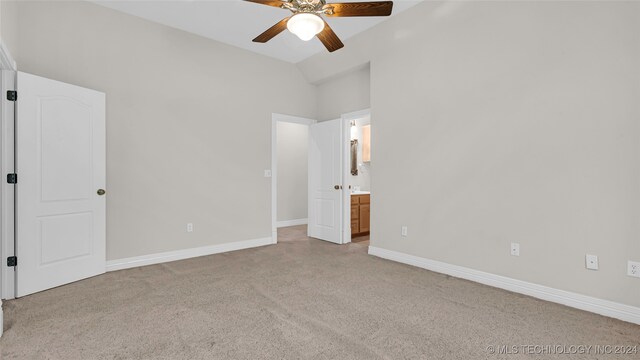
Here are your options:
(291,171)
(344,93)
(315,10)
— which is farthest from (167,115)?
(291,171)

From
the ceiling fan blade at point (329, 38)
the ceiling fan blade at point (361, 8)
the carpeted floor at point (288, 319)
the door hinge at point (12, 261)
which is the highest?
the ceiling fan blade at point (361, 8)

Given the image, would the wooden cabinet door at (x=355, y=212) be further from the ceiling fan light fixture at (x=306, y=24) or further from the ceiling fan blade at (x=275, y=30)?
the ceiling fan light fixture at (x=306, y=24)

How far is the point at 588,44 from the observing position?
2.48m

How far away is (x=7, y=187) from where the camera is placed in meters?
2.76

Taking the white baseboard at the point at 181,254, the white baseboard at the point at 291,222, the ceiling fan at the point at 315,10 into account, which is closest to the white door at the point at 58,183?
the white baseboard at the point at 181,254

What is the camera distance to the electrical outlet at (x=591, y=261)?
248 centimetres

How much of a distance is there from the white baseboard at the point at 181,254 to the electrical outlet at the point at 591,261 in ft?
12.7

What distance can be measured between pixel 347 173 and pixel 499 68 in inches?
100.0

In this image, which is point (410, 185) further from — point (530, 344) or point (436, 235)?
point (530, 344)

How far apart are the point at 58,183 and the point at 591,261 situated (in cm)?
487

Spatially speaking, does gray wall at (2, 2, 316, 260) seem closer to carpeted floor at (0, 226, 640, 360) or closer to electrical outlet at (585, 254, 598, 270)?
carpeted floor at (0, 226, 640, 360)

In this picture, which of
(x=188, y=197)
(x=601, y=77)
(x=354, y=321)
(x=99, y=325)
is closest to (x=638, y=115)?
(x=601, y=77)

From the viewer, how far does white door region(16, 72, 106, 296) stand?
2.83 meters

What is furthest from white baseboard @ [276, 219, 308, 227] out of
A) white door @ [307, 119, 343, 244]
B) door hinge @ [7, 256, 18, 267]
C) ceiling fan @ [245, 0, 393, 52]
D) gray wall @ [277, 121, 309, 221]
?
ceiling fan @ [245, 0, 393, 52]
